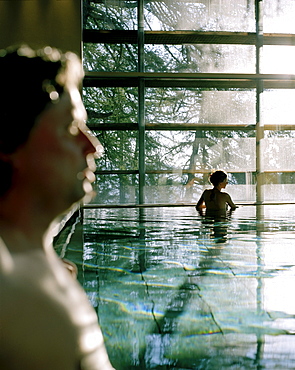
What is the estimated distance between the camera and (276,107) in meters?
13.0

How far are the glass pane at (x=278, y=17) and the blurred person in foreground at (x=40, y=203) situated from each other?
13.4 meters

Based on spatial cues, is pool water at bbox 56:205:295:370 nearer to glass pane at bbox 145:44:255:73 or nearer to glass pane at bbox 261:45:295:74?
glass pane at bbox 145:44:255:73

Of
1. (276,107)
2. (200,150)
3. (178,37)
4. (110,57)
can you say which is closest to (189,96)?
(200,150)

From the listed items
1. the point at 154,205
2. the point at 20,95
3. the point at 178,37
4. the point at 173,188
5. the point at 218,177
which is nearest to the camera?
the point at 20,95

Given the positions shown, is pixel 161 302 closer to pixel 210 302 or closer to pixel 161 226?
pixel 210 302

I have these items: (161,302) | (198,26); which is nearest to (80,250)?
(161,302)

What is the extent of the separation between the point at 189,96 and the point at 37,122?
41.1 ft

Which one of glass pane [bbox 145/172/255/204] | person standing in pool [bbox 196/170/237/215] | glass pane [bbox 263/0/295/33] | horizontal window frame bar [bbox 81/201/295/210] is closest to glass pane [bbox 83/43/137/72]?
glass pane [bbox 145/172/255/204]

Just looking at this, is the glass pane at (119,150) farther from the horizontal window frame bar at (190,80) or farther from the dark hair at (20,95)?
the dark hair at (20,95)

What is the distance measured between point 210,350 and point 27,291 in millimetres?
1449

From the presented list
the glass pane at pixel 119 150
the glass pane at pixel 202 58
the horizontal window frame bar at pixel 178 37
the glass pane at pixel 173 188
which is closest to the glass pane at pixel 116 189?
the glass pane at pixel 119 150

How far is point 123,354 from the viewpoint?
5.47 feet

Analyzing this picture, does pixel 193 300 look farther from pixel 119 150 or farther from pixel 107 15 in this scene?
pixel 107 15

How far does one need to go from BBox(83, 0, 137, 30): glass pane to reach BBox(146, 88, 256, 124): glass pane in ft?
6.18
